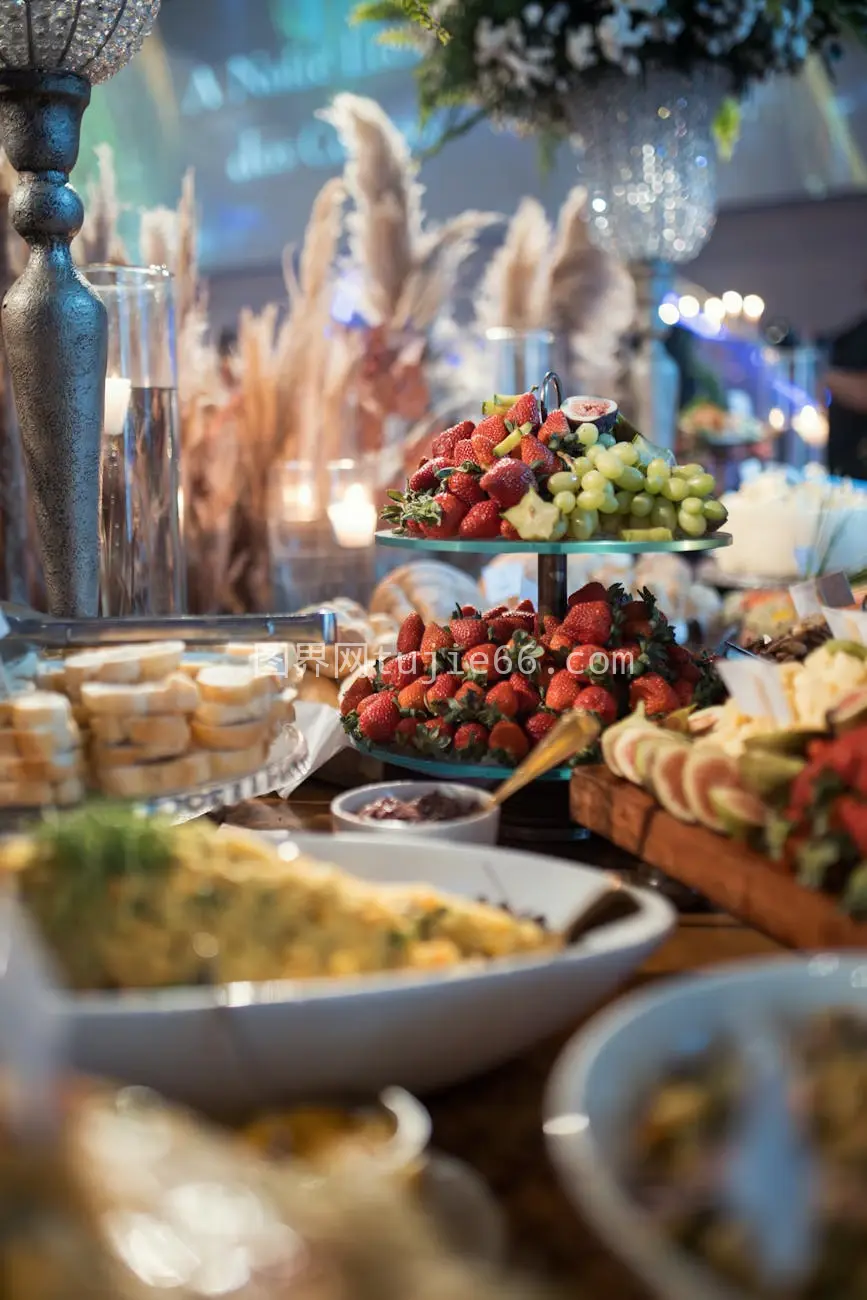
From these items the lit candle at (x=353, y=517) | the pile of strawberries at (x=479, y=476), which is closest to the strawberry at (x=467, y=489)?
the pile of strawberries at (x=479, y=476)

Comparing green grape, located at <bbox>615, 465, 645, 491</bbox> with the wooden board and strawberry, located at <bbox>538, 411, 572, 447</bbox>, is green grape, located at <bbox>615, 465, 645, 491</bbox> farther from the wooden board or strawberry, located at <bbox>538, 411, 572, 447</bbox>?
the wooden board

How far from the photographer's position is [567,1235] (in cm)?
60

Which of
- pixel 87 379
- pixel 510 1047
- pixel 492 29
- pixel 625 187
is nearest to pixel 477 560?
pixel 625 187

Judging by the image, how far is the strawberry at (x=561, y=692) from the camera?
1.33 metres

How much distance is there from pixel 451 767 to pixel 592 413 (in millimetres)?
493

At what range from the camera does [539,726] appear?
1332 mm

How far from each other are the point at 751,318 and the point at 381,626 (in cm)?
811

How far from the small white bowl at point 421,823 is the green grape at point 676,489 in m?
0.51

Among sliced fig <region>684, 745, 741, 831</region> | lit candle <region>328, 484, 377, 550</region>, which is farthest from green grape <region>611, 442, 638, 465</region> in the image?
lit candle <region>328, 484, 377, 550</region>

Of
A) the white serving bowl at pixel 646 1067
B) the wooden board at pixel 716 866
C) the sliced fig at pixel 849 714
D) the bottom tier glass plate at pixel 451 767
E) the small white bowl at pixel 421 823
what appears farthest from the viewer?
the bottom tier glass plate at pixel 451 767

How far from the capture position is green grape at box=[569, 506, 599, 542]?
1.42 m

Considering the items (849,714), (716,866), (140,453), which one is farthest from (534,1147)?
(140,453)

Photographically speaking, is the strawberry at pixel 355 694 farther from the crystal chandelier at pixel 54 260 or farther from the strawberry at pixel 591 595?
the crystal chandelier at pixel 54 260

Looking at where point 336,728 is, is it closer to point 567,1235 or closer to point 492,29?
point 567,1235
